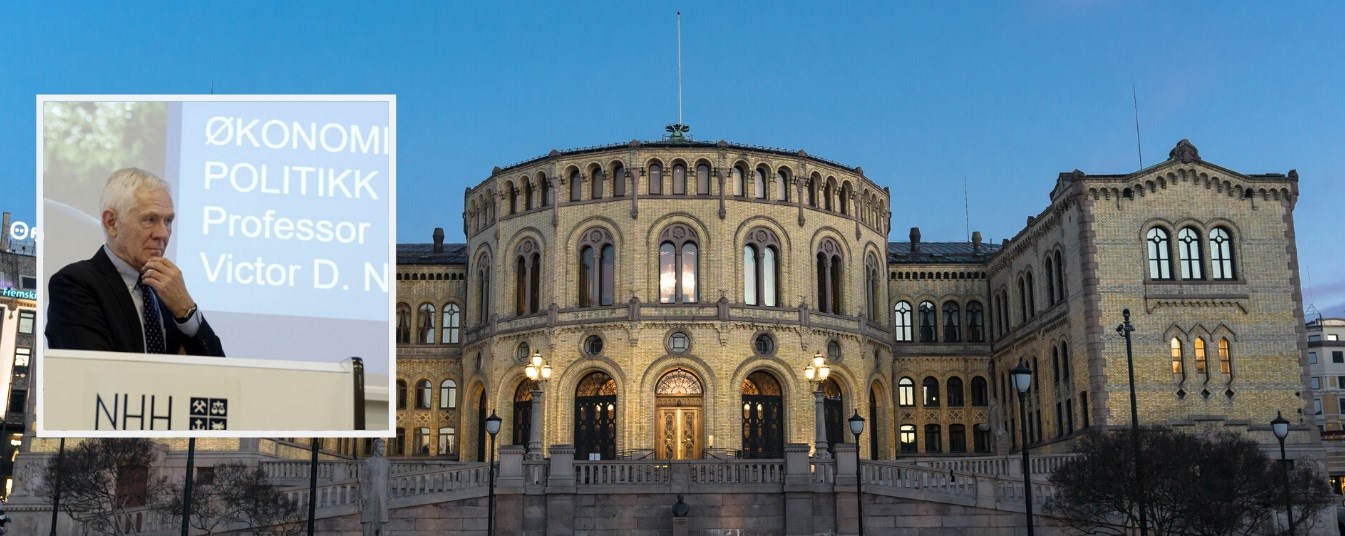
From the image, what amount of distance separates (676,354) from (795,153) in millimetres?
10008

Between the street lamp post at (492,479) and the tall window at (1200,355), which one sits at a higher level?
the tall window at (1200,355)

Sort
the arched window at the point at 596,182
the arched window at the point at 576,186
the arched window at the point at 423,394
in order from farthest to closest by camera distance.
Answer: the arched window at the point at 423,394
the arched window at the point at 576,186
the arched window at the point at 596,182

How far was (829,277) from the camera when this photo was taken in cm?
5509

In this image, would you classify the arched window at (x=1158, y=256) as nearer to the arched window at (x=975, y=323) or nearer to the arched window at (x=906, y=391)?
the arched window at (x=975, y=323)

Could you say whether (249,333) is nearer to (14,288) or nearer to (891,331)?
(891,331)

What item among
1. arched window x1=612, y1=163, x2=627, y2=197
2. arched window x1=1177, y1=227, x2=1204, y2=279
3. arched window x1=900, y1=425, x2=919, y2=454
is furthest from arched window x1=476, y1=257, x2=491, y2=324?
arched window x1=1177, y1=227, x2=1204, y2=279

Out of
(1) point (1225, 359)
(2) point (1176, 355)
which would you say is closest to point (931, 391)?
(2) point (1176, 355)

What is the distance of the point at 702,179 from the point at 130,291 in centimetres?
3803

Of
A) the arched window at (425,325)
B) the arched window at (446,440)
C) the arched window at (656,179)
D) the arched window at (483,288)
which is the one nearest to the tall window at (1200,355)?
the arched window at (656,179)

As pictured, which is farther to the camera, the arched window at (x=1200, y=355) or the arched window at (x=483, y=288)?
the arched window at (x=483, y=288)

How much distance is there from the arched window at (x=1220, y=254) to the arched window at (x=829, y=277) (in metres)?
14.7

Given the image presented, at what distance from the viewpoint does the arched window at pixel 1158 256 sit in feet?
161

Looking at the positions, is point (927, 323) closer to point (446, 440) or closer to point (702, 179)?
point (702, 179)

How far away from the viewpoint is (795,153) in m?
54.6
